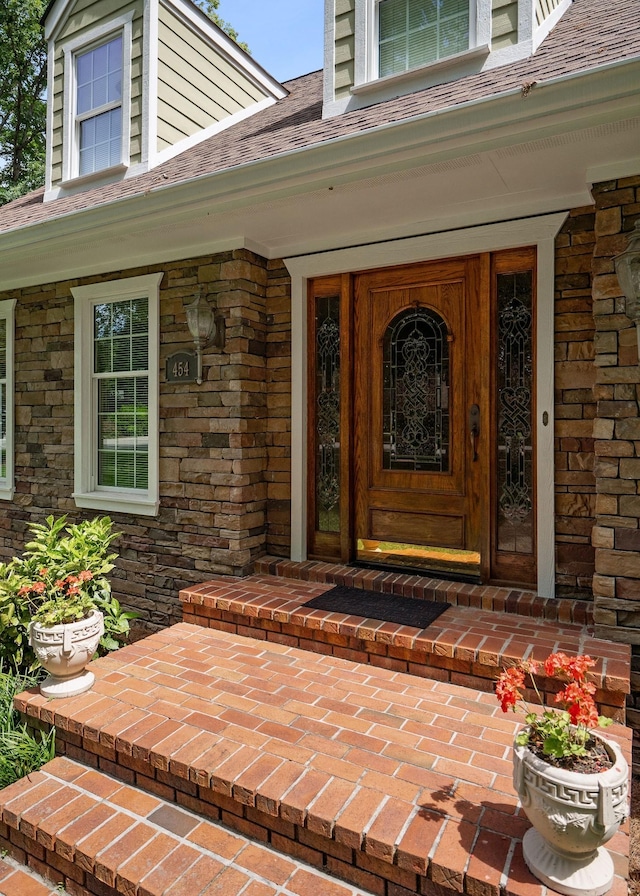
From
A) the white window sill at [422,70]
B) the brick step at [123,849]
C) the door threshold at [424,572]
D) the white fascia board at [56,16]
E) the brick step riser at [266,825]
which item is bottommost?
the brick step at [123,849]

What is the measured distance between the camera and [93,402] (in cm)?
482

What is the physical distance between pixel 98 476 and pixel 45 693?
2395 mm

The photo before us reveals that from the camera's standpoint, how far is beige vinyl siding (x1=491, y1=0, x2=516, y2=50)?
10.5 ft

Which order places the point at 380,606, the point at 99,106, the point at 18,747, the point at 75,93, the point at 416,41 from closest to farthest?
the point at 18,747
the point at 380,606
the point at 416,41
the point at 99,106
the point at 75,93

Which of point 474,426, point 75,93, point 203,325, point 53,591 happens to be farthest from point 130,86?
point 53,591

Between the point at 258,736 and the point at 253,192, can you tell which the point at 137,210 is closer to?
the point at 253,192

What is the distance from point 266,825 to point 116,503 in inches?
120

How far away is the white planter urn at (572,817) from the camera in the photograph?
1.50m

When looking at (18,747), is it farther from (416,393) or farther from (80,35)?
(80,35)

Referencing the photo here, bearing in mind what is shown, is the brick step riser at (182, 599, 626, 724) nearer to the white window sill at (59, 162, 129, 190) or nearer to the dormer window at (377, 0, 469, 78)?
the dormer window at (377, 0, 469, 78)

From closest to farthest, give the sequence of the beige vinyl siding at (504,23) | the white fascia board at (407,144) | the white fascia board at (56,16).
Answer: the white fascia board at (407,144)
the beige vinyl siding at (504,23)
the white fascia board at (56,16)

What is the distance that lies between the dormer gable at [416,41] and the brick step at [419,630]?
9.83 ft

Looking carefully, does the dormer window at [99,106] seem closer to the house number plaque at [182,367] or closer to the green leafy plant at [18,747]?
the house number plaque at [182,367]

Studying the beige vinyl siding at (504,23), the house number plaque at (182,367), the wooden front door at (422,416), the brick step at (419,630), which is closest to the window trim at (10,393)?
the house number plaque at (182,367)
